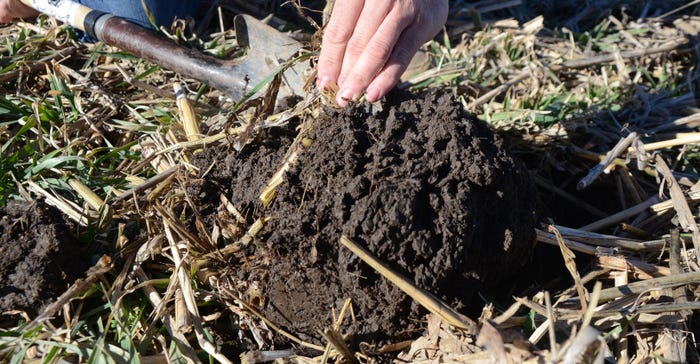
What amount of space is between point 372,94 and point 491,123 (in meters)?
0.91

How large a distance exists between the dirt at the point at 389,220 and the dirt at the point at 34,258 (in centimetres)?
58

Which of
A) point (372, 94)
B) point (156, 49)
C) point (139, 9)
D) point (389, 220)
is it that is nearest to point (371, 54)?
point (372, 94)

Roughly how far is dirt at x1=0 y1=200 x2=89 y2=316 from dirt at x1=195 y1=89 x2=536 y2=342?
1.89ft

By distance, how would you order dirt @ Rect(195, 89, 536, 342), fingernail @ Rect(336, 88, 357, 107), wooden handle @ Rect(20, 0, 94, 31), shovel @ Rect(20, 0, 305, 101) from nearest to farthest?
dirt @ Rect(195, 89, 536, 342) < fingernail @ Rect(336, 88, 357, 107) < shovel @ Rect(20, 0, 305, 101) < wooden handle @ Rect(20, 0, 94, 31)

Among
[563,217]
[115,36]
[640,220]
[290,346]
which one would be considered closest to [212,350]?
[290,346]

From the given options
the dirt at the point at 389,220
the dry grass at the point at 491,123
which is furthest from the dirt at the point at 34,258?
the dirt at the point at 389,220

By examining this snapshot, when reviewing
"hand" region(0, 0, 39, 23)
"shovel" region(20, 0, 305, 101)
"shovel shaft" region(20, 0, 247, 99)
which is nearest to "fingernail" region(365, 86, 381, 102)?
"shovel" region(20, 0, 305, 101)

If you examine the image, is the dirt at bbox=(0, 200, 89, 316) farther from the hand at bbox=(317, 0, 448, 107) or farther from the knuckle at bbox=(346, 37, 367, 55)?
the knuckle at bbox=(346, 37, 367, 55)

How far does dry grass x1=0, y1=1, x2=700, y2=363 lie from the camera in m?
1.73

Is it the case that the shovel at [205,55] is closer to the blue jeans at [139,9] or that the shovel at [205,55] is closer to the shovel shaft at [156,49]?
the shovel shaft at [156,49]

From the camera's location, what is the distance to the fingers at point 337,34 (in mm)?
2176

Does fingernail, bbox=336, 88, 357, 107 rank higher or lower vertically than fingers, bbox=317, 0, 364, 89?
lower

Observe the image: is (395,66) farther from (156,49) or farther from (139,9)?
(139,9)

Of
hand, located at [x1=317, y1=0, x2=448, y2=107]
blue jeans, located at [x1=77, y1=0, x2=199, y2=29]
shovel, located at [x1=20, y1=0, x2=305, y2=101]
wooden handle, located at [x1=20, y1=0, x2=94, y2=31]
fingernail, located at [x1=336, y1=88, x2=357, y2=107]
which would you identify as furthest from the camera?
blue jeans, located at [x1=77, y1=0, x2=199, y2=29]
